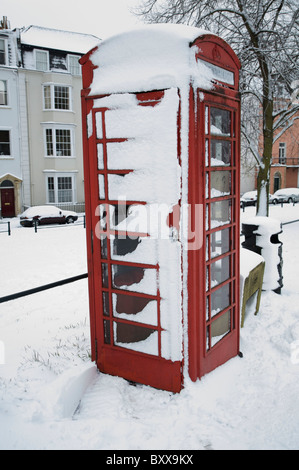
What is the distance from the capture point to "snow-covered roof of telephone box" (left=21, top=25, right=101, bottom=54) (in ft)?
92.1

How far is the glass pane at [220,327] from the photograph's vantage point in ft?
12.4

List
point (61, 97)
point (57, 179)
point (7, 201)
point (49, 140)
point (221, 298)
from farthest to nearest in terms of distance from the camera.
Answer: point (57, 179)
point (49, 140)
point (61, 97)
point (7, 201)
point (221, 298)

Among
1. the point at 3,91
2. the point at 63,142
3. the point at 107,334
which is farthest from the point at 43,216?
the point at 107,334

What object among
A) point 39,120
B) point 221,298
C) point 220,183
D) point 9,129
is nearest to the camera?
point 220,183

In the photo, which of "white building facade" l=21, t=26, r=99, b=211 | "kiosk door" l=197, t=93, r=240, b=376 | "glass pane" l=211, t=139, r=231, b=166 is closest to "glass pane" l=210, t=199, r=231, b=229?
"kiosk door" l=197, t=93, r=240, b=376

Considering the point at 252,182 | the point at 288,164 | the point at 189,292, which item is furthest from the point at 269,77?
the point at 288,164

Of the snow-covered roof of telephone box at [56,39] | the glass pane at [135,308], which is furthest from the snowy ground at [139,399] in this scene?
the snow-covered roof of telephone box at [56,39]

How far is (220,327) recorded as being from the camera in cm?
388

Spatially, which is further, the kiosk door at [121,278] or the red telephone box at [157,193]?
the kiosk door at [121,278]

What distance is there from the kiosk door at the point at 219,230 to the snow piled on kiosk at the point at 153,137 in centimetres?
21

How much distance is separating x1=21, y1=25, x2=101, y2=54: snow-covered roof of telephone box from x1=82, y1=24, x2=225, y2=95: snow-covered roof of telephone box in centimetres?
2725

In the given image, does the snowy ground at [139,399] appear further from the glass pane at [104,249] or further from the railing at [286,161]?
the railing at [286,161]

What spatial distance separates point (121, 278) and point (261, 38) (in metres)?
13.5

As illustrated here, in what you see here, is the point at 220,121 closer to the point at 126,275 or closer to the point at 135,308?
the point at 126,275
